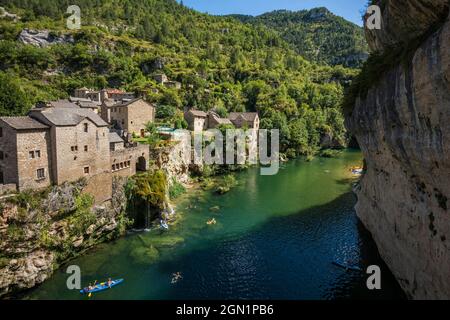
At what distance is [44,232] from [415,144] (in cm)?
2530

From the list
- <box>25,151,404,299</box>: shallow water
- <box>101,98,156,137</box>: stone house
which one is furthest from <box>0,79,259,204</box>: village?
<box>101,98,156,137</box>: stone house

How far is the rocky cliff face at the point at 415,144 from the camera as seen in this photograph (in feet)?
43.4

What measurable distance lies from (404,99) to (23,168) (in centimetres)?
2562

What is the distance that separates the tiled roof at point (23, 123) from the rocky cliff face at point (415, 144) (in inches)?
967

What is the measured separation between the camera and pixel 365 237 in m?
30.2

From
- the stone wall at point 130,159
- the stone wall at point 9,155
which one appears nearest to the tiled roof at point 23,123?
the stone wall at point 9,155

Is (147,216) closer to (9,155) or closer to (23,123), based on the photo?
(9,155)

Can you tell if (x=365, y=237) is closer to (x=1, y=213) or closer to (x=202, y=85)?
(x=1, y=213)

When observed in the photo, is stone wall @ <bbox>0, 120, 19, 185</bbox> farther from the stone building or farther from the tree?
the tree

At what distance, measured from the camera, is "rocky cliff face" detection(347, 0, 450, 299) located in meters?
13.2

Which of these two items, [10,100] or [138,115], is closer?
[10,100]

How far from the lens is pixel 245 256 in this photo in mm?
27766

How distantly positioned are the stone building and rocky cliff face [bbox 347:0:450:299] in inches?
909

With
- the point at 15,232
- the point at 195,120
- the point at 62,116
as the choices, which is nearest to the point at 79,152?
the point at 62,116
